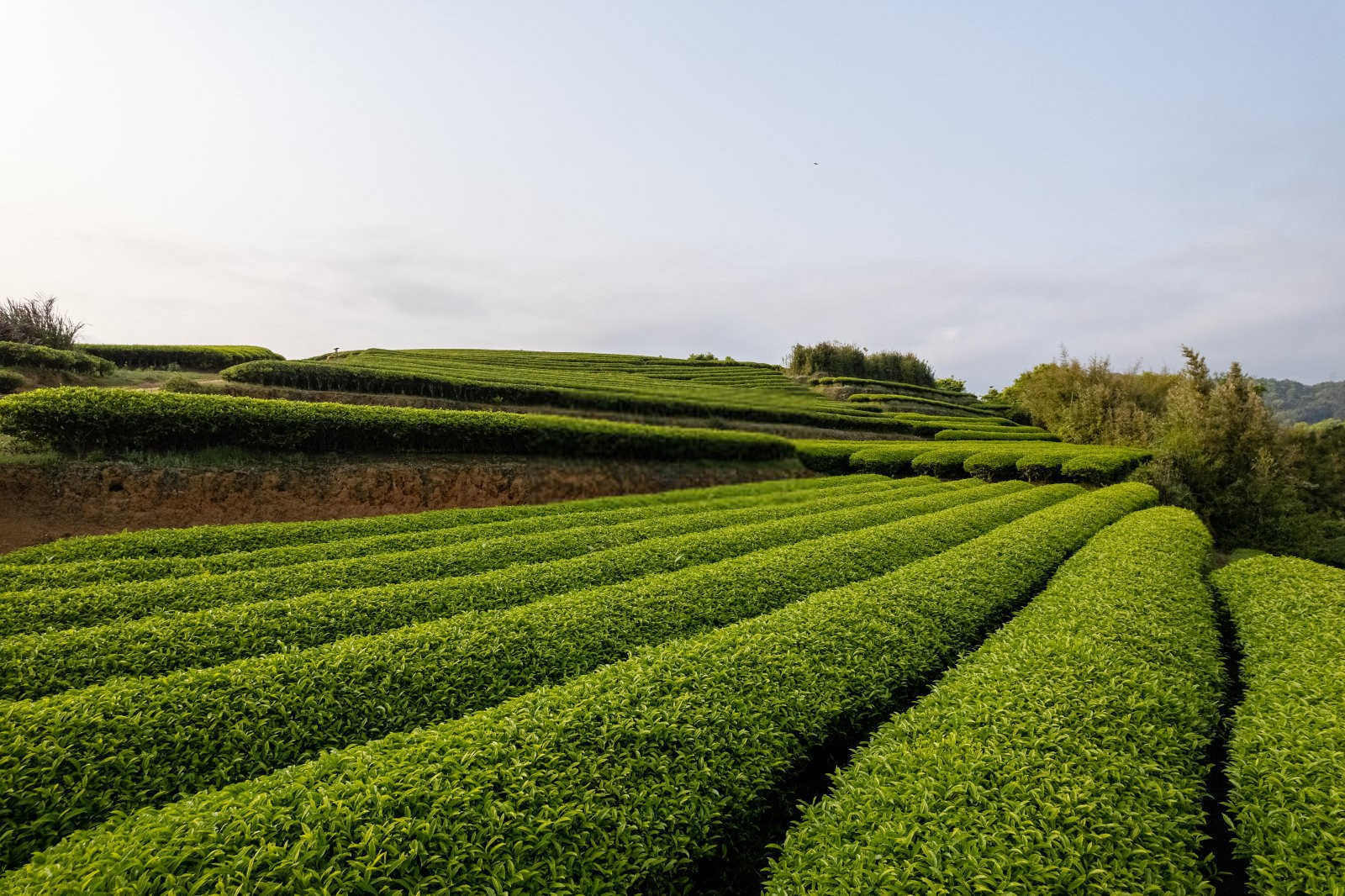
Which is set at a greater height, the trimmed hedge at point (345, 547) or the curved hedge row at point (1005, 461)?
the curved hedge row at point (1005, 461)

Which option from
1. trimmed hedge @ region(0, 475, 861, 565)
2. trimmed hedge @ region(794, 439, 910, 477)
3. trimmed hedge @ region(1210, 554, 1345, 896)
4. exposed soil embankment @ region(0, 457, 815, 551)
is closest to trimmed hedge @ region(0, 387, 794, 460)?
exposed soil embankment @ region(0, 457, 815, 551)

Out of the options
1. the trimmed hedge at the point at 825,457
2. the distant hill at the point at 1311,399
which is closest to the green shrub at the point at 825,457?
the trimmed hedge at the point at 825,457

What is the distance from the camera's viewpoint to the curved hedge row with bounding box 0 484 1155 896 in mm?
2896

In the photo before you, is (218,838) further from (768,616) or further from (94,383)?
(94,383)

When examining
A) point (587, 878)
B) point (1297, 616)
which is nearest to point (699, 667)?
point (587, 878)

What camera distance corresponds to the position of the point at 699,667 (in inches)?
207

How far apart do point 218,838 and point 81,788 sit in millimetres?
1889

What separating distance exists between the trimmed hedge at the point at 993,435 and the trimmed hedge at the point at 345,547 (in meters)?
23.1

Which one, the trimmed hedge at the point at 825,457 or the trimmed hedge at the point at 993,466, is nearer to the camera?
the trimmed hedge at the point at 993,466

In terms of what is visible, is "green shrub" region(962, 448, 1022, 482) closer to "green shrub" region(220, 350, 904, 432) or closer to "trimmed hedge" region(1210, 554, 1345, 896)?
"green shrub" region(220, 350, 904, 432)

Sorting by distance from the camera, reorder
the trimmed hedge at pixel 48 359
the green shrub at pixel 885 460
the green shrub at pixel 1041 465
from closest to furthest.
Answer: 1. the trimmed hedge at pixel 48 359
2. the green shrub at pixel 1041 465
3. the green shrub at pixel 885 460

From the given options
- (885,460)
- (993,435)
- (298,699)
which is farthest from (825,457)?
(298,699)

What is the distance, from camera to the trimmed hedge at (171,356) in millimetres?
31659

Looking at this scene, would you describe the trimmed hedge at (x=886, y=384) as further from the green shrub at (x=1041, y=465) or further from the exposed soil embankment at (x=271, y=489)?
the exposed soil embankment at (x=271, y=489)
